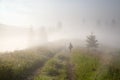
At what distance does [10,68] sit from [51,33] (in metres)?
144

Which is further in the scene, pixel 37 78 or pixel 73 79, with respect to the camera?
pixel 73 79

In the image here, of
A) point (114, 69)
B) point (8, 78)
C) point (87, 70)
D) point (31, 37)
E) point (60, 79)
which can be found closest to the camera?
point (8, 78)

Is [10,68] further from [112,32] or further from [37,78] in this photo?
[112,32]

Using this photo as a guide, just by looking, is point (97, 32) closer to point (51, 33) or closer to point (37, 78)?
point (51, 33)

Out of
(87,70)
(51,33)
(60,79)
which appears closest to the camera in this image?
(60,79)

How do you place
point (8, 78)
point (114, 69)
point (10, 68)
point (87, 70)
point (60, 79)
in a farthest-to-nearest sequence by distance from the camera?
point (87, 70) < point (114, 69) < point (60, 79) < point (10, 68) < point (8, 78)

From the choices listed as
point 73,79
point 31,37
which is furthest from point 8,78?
point 31,37

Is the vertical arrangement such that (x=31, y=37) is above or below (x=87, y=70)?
above

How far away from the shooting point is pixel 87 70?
29625 millimetres

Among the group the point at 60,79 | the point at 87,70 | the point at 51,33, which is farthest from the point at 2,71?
the point at 51,33

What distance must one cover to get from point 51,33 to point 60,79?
5637 inches

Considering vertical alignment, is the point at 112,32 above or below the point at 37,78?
above

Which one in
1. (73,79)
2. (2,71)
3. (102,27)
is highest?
(102,27)

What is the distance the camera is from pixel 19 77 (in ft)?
78.2
